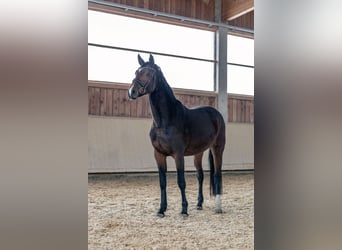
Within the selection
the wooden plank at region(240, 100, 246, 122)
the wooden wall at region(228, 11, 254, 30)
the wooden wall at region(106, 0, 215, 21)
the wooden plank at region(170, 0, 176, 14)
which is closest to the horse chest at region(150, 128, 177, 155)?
the wooden wall at region(106, 0, 215, 21)

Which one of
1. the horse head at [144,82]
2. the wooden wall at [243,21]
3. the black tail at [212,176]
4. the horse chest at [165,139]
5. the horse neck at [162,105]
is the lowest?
the black tail at [212,176]

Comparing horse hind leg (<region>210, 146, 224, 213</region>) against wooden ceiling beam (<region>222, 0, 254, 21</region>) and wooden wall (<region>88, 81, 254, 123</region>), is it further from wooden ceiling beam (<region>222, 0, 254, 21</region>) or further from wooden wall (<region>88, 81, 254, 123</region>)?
wooden ceiling beam (<region>222, 0, 254, 21</region>)

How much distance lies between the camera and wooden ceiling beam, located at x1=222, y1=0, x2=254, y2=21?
203 inches

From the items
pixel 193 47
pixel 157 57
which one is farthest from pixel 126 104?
pixel 193 47

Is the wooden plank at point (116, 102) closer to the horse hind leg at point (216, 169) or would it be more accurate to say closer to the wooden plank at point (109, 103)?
the wooden plank at point (109, 103)

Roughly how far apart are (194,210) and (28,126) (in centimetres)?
215

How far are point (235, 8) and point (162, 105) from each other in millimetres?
3648

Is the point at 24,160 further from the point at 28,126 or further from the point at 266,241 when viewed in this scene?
the point at 266,241

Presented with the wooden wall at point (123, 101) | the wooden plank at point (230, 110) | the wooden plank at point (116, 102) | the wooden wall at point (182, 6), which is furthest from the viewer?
the wooden plank at point (230, 110)

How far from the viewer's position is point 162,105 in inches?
90.5

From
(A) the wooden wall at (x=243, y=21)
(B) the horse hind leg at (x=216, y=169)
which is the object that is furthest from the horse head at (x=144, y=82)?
(A) the wooden wall at (x=243, y=21)

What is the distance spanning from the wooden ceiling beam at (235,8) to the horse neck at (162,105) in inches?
135

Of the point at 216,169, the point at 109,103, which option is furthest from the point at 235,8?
the point at 216,169

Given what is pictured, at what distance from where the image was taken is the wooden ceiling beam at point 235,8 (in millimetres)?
5152
